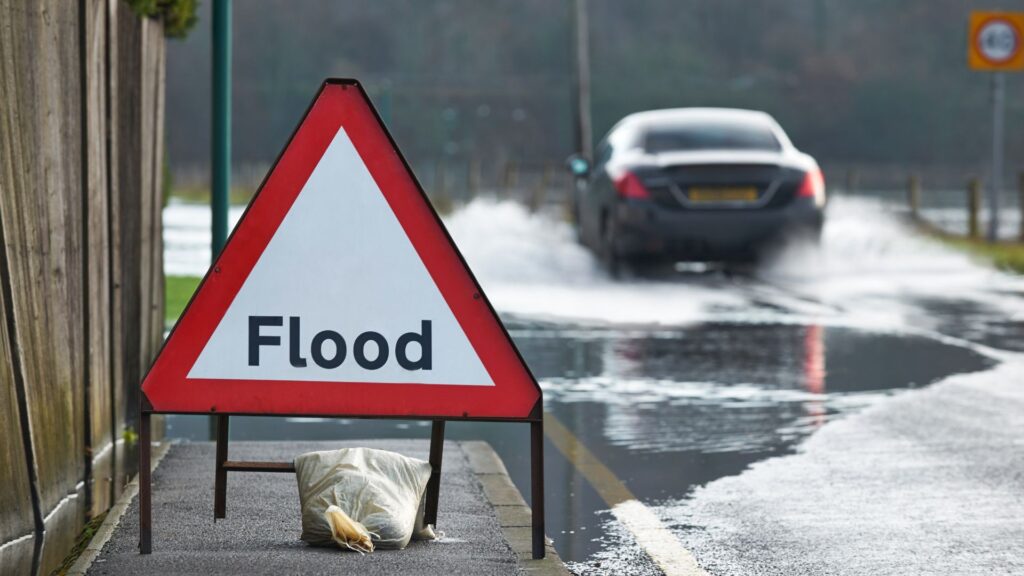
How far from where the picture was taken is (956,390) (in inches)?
384

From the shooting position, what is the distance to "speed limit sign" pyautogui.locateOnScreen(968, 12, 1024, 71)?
22.4 m

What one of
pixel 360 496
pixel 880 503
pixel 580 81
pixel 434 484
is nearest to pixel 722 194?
pixel 880 503

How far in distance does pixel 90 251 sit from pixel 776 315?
8566mm

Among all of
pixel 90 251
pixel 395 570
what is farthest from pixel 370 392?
pixel 90 251

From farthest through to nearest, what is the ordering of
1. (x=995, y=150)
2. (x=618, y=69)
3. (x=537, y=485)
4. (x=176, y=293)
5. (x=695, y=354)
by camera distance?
(x=618, y=69), (x=995, y=150), (x=176, y=293), (x=695, y=354), (x=537, y=485)

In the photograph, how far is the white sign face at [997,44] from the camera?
22406 millimetres

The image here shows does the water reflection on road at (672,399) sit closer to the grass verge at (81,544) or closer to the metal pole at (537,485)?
the metal pole at (537,485)

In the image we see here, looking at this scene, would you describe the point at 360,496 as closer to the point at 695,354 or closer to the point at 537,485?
the point at 537,485

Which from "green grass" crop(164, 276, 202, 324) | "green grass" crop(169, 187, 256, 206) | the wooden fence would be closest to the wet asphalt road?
the wooden fence

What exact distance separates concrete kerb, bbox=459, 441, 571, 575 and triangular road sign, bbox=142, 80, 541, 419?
50cm

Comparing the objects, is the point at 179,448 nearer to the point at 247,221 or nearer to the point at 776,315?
the point at 247,221

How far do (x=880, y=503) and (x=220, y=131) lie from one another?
338 cm

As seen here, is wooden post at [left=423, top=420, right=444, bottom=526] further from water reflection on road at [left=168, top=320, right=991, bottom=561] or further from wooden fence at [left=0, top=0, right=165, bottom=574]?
wooden fence at [left=0, top=0, right=165, bottom=574]

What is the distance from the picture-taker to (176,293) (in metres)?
15.8
